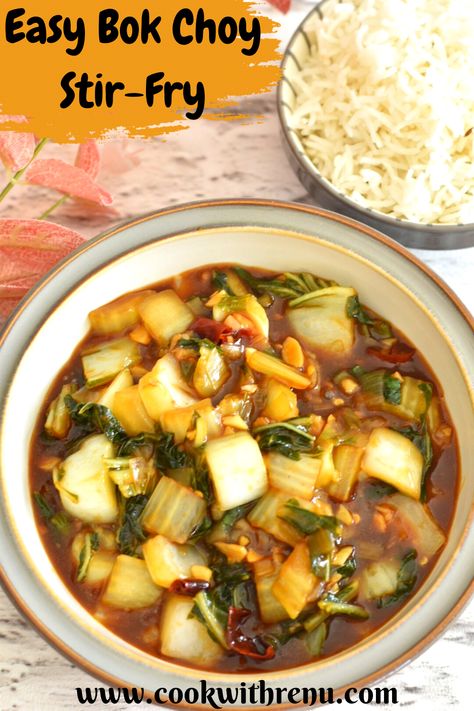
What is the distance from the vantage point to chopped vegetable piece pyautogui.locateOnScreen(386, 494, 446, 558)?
8.32 ft

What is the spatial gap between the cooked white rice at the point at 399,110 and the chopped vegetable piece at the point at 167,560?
63.1 inches

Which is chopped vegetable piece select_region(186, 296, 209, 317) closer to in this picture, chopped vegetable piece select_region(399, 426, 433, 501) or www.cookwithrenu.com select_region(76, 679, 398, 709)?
chopped vegetable piece select_region(399, 426, 433, 501)

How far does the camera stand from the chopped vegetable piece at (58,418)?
9.05 feet

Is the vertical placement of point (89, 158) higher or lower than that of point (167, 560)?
higher

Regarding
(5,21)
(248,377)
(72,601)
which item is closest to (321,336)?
(248,377)

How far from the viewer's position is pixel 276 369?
276cm

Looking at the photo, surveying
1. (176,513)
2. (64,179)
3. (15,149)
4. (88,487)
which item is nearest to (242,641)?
(176,513)

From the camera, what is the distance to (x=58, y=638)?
230cm

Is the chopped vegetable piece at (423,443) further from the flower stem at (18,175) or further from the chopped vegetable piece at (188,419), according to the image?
the flower stem at (18,175)

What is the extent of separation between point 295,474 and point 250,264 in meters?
0.86

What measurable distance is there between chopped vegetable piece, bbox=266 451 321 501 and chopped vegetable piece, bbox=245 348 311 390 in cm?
28

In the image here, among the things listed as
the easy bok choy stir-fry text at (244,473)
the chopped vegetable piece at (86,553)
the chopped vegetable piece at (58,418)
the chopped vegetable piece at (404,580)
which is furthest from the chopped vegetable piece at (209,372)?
the chopped vegetable piece at (404,580)

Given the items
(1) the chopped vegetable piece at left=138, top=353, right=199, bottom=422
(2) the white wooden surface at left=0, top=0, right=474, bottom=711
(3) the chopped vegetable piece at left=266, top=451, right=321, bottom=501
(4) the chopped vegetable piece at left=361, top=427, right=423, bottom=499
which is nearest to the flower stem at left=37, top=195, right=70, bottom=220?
(2) the white wooden surface at left=0, top=0, right=474, bottom=711

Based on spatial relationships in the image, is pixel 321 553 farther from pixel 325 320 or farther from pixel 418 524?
pixel 325 320
